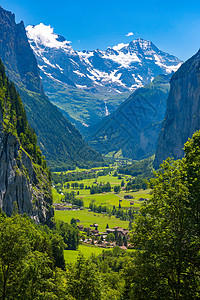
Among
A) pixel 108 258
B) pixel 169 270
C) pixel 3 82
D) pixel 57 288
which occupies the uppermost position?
pixel 3 82

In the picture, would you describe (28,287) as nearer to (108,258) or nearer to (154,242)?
(154,242)

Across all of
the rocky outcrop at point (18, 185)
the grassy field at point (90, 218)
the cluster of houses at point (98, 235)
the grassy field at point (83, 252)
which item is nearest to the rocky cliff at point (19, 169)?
the rocky outcrop at point (18, 185)

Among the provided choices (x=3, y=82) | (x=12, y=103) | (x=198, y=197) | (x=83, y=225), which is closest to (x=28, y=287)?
(x=198, y=197)

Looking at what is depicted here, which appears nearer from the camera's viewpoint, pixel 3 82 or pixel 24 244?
pixel 24 244

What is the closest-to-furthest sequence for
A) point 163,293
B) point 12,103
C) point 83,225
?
1. point 163,293
2. point 12,103
3. point 83,225

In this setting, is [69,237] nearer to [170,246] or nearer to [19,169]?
[19,169]

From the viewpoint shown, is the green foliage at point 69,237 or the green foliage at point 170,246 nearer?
the green foliage at point 170,246

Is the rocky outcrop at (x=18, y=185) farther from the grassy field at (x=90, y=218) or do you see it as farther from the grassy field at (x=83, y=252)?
the grassy field at (x=90, y=218)

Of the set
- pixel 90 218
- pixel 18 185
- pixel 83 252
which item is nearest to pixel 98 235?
pixel 90 218
